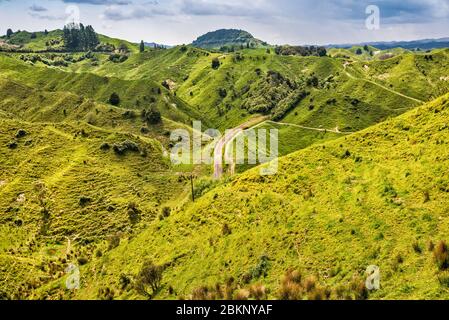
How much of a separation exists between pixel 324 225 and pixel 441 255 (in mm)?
14496

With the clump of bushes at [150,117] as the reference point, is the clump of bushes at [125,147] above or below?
below

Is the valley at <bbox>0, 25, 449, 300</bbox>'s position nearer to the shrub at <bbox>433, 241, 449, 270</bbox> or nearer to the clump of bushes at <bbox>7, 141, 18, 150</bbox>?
the shrub at <bbox>433, 241, 449, 270</bbox>

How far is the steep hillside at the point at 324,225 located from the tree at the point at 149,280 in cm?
181

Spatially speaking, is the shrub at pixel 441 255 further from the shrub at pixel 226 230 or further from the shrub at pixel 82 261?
the shrub at pixel 82 261

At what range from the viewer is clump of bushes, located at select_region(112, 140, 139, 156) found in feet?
406

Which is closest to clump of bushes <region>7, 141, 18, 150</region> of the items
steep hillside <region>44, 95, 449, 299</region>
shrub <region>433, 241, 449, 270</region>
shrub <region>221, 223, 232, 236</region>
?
steep hillside <region>44, 95, 449, 299</region>

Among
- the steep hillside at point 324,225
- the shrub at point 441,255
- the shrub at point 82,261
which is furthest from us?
the shrub at point 82,261

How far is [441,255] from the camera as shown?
97.1 feet

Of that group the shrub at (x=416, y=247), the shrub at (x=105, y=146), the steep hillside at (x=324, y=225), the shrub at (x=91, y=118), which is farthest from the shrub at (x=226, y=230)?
the shrub at (x=91, y=118)

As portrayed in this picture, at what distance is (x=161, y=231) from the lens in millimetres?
63031

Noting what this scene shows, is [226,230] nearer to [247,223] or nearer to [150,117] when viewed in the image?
[247,223]

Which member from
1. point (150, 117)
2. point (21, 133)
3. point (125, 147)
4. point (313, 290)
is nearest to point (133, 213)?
point (125, 147)

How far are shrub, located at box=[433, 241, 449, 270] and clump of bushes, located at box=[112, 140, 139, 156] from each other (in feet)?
348

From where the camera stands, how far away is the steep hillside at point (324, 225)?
113 ft
